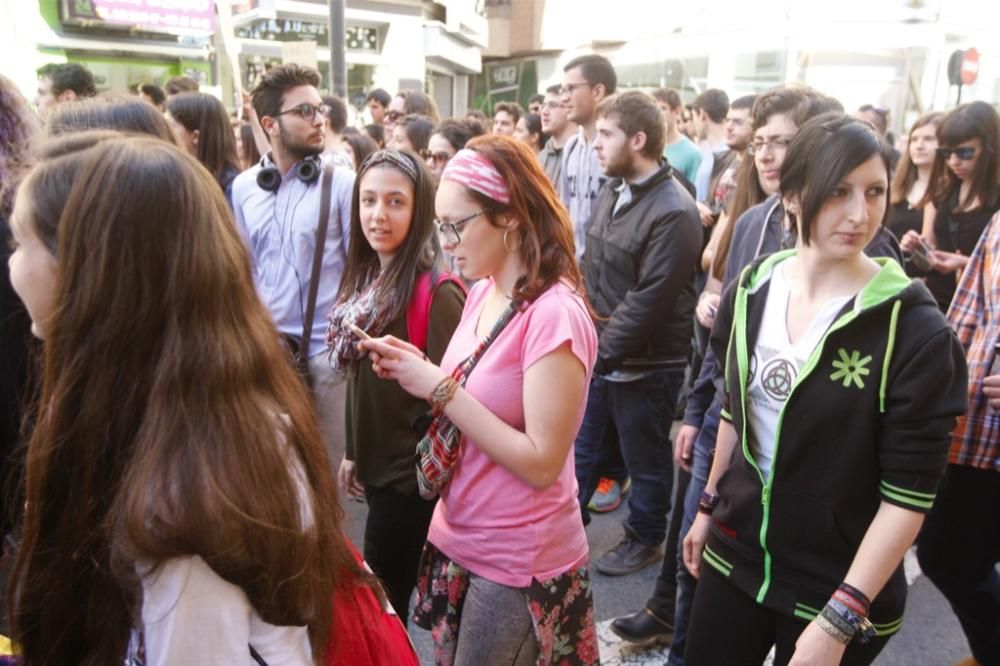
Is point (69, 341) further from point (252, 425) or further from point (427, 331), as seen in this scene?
point (427, 331)

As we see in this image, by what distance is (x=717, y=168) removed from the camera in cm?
574

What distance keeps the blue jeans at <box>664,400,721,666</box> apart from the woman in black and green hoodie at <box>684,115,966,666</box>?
0.54m

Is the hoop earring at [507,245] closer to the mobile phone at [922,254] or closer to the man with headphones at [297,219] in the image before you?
the man with headphones at [297,219]

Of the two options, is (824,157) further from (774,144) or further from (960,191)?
(960,191)

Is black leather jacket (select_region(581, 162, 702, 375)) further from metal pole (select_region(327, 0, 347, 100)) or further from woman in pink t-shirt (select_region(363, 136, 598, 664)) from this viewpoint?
metal pole (select_region(327, 0, 347, 100))

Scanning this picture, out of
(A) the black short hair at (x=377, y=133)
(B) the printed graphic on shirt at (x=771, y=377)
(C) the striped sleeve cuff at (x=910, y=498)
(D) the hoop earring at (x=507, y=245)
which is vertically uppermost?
(A) the black short hair at (x=377, y=133)

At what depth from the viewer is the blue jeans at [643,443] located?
340cm

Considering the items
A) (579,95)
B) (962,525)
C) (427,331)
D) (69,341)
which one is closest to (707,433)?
(962,525)

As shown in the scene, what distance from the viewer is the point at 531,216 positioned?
183 centimetres

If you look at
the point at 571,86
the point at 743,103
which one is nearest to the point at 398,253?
the point at 571,86

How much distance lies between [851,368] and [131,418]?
1.36 meters

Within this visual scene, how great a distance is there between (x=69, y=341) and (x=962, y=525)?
103 inches

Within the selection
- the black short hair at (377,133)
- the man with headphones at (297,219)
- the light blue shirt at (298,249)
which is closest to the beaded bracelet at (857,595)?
the man with headphones at (297,219)

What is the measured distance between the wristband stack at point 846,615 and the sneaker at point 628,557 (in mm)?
1948
